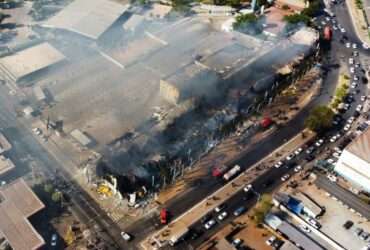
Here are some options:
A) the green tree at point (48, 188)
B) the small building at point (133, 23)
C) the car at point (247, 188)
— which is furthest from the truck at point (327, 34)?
the green tree at point (48, 188)

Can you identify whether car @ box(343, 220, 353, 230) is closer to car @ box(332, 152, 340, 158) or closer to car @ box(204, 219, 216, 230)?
car @ box(332, 152, 340, 158)

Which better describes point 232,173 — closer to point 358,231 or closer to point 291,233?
point 291,233

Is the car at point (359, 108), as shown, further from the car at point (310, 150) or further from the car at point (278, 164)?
the car at point (278, 164)

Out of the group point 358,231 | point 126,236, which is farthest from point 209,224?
point 358,231

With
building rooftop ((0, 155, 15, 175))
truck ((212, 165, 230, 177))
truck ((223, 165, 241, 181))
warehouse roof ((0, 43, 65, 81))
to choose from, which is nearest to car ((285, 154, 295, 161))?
truck ((223, 165, 241, 181))

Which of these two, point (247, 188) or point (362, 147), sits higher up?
point (362, 147)

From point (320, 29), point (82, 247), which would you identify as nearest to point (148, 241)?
point (82, 247)

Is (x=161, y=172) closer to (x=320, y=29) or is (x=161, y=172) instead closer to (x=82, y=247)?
(x=82, y=247)
